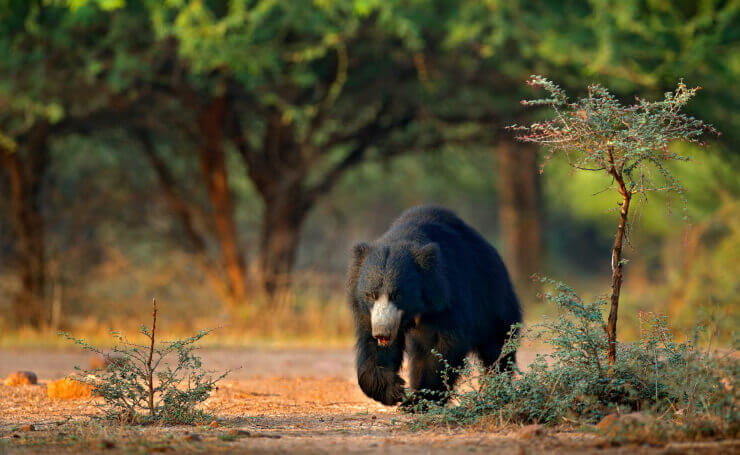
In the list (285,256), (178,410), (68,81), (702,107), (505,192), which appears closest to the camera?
(178,410)

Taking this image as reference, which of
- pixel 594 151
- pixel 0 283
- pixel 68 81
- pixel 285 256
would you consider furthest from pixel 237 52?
pixel 594 151

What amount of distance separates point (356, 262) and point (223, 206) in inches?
367

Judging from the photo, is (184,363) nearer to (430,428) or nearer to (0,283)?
(430,428)

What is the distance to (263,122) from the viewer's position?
16.4 meters

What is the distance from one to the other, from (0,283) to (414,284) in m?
10.4

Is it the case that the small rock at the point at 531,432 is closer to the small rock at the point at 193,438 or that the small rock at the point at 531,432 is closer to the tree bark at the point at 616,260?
the tree bark at the point at 616,260

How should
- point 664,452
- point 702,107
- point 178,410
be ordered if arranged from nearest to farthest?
point 664,452
point 178,410
point 702,107

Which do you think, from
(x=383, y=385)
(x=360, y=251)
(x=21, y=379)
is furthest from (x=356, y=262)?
(x=21, y=379)

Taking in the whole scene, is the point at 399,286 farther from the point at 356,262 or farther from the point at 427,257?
the point at 356,262

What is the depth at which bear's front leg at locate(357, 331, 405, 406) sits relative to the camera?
6074mm

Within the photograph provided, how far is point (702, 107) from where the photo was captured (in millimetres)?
13797

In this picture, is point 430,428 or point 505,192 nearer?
point 430,428

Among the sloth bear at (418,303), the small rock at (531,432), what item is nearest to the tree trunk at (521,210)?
the sloth bear at (418,303)

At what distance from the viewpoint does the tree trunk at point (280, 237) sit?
14672 mm
